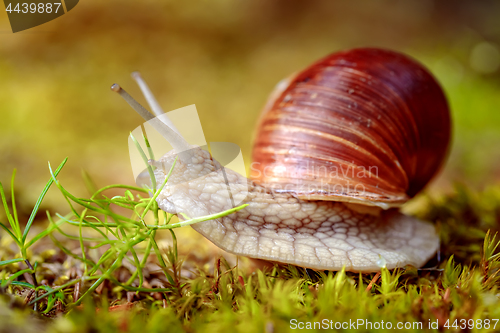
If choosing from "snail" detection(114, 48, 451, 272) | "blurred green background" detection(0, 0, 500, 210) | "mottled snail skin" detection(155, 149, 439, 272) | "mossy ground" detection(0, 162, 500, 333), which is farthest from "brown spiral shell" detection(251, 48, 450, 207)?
"blurred green background" detection(0, 0, 500, 210)

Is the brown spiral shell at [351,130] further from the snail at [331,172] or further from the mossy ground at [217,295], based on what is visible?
the mossy ground at [217,295]

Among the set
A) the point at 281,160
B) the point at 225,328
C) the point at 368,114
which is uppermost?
the point at 368,114

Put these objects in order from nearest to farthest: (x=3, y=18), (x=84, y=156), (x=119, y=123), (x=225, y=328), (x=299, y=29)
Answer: (x=225, y=328) < (x=3, y=18) < (x=84, y=156) < (x=119, y=123) < (x=299, y=29)

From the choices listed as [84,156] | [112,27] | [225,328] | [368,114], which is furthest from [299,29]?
[225,328]

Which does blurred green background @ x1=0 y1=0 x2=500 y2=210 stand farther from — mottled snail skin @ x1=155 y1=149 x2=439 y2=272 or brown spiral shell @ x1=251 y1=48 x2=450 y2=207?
brown spiral shell @ x1=251 y1=48 x2=450 y2=207

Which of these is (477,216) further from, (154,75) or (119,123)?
(154,75)

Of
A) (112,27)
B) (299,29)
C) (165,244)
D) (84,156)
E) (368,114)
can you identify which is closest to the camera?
(368,114)
